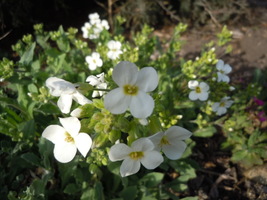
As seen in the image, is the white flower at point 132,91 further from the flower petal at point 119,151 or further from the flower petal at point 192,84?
the flower petal at point 192,84

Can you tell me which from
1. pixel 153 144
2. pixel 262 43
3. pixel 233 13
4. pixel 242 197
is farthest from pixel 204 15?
pixel 153 144

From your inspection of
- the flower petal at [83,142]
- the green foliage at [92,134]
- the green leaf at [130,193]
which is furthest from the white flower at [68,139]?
the green leaf at [130,193]

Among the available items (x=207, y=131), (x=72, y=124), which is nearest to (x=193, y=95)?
(x=207, y=131)

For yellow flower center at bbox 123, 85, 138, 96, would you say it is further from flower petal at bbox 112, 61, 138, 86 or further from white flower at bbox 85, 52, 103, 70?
white flower at bbox 85, 52, 103, 70

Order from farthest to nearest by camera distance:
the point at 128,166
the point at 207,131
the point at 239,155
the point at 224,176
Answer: the point at 224,176 → the point at 239,155 → the point at 207,131 → the point at 128,166

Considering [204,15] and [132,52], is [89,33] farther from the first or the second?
[204,15]

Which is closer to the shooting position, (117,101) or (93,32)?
(117,101)

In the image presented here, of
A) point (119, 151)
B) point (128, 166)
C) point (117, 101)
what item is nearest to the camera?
point (117, 101)

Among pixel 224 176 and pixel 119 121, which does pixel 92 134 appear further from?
pixel 224 176
